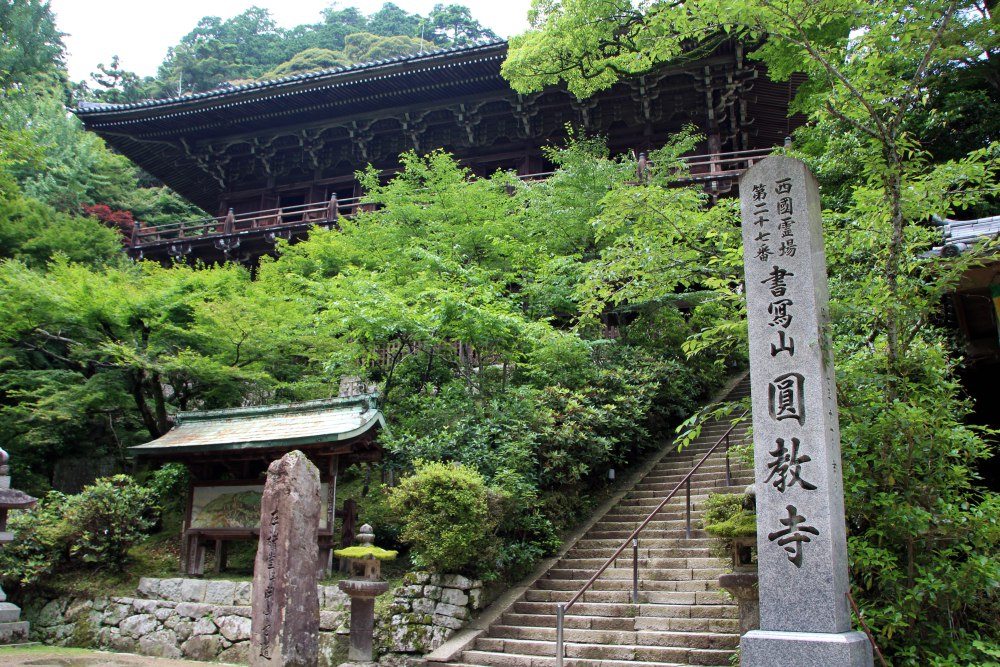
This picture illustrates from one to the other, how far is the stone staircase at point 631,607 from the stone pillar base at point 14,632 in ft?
24.2

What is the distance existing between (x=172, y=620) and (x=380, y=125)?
58.6ft

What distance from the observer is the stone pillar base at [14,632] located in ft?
35.9

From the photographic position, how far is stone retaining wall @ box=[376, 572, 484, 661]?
28.8 ft

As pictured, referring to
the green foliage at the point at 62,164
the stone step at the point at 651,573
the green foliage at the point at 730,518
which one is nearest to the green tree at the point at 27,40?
the green foliage at the point at 62,164

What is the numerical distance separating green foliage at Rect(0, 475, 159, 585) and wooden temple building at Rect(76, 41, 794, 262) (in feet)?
38.3

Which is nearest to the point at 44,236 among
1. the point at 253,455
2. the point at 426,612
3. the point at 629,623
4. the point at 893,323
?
the point at 253,455

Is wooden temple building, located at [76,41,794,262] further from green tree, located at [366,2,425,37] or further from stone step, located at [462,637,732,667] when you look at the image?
green tree, located at [366,2,425,37]

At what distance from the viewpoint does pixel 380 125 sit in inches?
963

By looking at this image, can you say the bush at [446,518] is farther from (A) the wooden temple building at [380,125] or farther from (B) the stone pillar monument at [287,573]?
(A) the wooden temple building at [380,125]

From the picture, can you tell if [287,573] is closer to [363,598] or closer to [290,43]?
[363,598]

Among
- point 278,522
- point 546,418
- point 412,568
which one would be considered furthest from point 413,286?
point 278,522

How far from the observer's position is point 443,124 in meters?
23.9

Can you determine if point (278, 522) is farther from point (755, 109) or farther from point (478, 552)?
point (755, 109)

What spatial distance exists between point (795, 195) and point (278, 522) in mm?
6047
